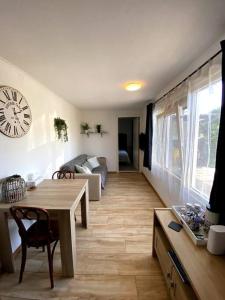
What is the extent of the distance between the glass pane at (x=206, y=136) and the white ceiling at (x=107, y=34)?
1.67ft

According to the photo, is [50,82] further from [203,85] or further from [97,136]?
[97,136]

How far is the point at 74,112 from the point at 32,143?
9.20ft

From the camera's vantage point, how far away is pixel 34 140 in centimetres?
264

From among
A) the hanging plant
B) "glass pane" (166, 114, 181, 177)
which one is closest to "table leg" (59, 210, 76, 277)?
"glass pane" (166, 114, 181, 177)

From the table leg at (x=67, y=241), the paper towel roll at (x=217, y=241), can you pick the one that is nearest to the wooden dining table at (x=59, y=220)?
the table leg at (x=67, y=241)

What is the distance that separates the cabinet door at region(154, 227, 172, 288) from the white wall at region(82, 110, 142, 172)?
439 centimetres

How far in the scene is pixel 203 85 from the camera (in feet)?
6.34

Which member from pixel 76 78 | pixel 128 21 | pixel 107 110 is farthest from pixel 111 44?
pixel 107 110

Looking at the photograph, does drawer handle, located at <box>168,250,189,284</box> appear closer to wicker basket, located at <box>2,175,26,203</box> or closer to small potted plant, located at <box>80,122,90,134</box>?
wicker basket, located at <box>2,175,26,203</box>

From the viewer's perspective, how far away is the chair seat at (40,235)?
65.3 inches

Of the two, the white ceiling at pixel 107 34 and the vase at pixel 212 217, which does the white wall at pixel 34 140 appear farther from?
the vase at pixel 212 217

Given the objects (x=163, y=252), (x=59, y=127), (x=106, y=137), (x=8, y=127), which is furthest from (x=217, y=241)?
(x=106, y=137)

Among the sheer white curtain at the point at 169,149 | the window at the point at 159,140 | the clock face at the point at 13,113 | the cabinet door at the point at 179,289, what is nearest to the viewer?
the cabinet door at the point at 179,289

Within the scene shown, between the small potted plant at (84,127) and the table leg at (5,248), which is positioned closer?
the table leg at (5,248)
